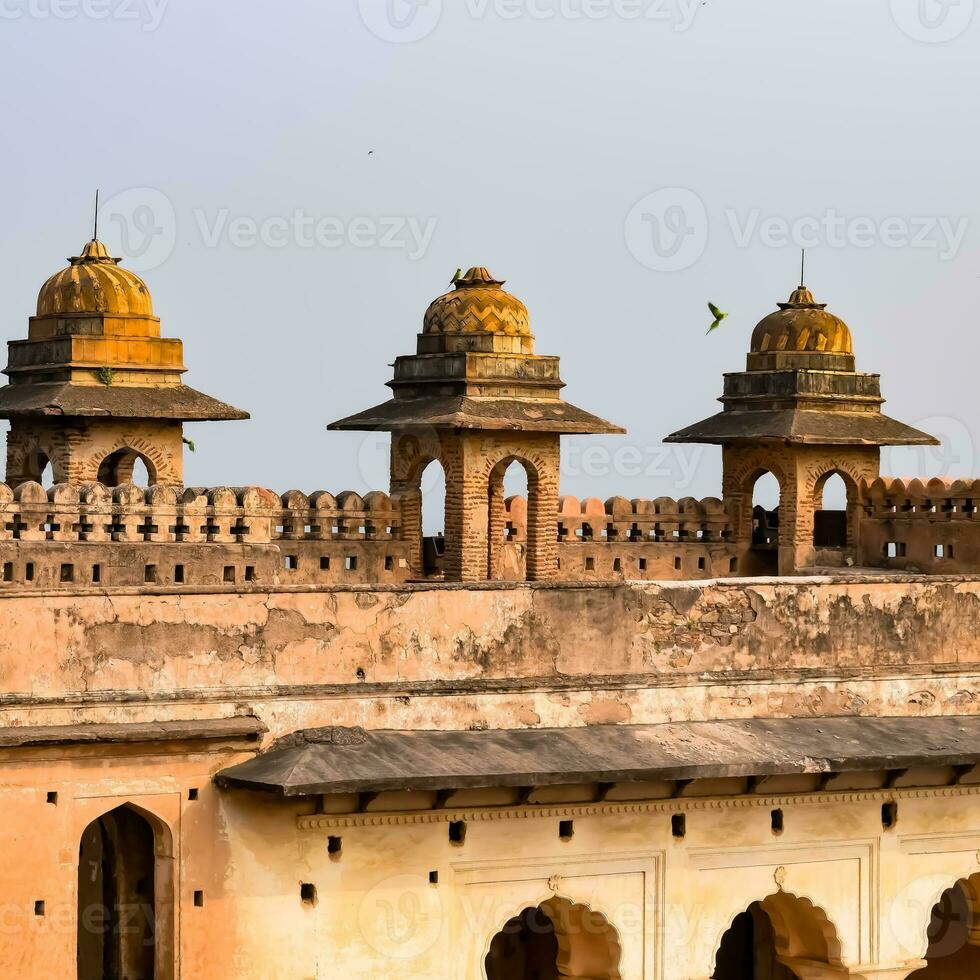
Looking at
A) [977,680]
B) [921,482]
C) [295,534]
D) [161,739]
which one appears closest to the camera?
[161,739]

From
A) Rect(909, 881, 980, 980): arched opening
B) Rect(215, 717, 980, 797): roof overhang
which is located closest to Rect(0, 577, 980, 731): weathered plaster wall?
Rect(215, 717, 980, 797): roof overhang

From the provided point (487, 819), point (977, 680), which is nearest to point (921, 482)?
point (977, 680)

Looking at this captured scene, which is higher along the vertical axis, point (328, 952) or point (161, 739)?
point (161, 739)

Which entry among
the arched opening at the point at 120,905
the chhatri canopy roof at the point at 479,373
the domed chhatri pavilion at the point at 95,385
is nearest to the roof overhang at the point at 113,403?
the domed chhatri pavilion at the point at 95,385

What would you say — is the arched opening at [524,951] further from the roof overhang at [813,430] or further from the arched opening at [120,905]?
the roof overhang at [813,430]

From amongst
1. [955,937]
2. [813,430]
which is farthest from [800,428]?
[955,937]

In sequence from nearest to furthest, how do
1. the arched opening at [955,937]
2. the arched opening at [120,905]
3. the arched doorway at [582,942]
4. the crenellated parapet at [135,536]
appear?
the arched opening at [120,905]
the arched doorway at [582,942]
the crenellated parapet at [135,536]
the arched opening at [955,937]

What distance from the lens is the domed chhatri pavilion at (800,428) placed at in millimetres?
25625

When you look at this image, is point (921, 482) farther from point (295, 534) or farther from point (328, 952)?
point (328, 952)

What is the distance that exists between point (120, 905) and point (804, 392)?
33.8 ft

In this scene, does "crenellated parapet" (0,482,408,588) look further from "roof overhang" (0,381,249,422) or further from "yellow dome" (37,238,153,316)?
"yellow dome" (37,238,153,316)

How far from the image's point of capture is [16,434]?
23.7 m

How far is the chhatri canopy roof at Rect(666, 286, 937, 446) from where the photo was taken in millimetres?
25719

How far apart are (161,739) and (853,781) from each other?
5.51m
